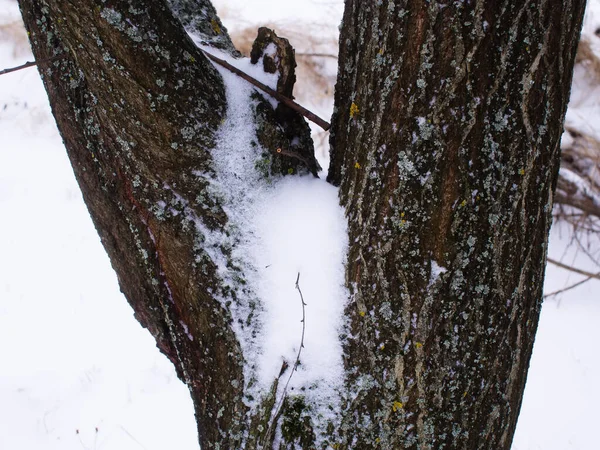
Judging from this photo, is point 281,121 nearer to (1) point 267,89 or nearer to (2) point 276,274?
(1) point 267,89

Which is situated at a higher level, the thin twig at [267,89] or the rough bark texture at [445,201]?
the thin twig at [267,89]

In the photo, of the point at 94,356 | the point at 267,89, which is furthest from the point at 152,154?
the point at 94,356

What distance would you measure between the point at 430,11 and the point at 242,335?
0.76 metres

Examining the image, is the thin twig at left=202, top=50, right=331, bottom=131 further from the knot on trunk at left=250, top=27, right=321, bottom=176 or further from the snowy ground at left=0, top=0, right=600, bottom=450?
the snowy ground at left=0, top=0, right=600, bottom=450

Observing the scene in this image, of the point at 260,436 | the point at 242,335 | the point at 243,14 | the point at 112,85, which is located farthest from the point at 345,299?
the point at 243,14

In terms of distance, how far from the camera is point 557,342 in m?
3.40

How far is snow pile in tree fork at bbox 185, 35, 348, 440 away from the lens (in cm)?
111

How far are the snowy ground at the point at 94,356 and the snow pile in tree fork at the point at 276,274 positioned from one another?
5.90ft

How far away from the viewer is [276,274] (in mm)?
1137

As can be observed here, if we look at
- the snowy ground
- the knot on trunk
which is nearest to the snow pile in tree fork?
the knot on trunk

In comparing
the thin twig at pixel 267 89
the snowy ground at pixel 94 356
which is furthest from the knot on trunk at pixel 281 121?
the snowy ground at pixel 94 356

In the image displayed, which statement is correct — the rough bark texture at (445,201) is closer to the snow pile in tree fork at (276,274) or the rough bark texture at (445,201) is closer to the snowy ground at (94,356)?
the snow pile in tree fork at (276,274)

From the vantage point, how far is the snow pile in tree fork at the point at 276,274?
1.11m

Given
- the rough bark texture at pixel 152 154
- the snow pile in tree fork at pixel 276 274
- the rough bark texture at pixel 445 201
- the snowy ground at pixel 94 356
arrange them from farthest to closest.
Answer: the snowy ground at pixel 94 356, the snow pile in tree fork at pixel 276 274, the rough bark texture at pixel 152 154, the rough bark texture at pixel 445 201
